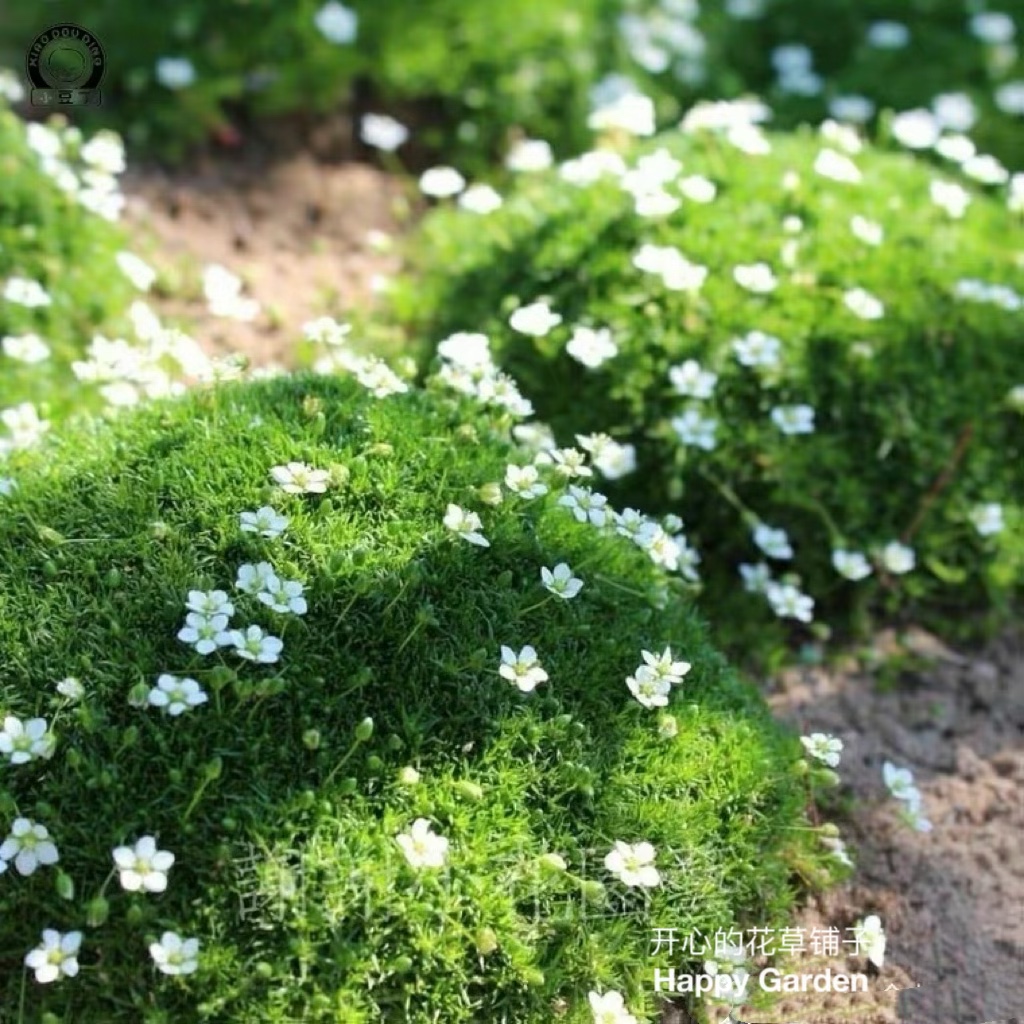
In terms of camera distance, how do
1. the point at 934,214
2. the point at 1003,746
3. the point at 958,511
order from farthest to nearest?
the point at 934,214 < the point at 958,511 < the point at 1003,746

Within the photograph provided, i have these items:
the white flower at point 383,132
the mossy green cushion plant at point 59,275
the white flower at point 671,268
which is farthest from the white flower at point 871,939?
the white flower at point 383,132

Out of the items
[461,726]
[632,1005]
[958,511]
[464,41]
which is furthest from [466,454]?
[464,41]

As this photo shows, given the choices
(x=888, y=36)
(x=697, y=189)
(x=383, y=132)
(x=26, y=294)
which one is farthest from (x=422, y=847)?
(x=888, y=36)

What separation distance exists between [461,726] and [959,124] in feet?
10.4

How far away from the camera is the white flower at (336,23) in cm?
456

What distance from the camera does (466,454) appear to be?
2879 mm

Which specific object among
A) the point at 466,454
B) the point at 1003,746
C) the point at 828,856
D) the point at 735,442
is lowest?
the point at 1003,746

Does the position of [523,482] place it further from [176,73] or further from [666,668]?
[176,73]

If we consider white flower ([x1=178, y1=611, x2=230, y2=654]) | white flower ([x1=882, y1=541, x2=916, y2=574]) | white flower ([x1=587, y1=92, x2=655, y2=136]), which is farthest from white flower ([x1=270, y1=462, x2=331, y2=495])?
white flower ([x1=587, y1=92, x2=655, y2=136])

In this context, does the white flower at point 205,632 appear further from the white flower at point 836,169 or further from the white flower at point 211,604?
the white flower at point 836,169

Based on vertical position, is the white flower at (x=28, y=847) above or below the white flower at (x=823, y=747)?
above

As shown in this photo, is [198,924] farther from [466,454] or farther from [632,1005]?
[466,454]

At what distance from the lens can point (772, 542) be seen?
3.38 m

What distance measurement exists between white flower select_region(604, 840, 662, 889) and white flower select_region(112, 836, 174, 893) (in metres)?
0.73
